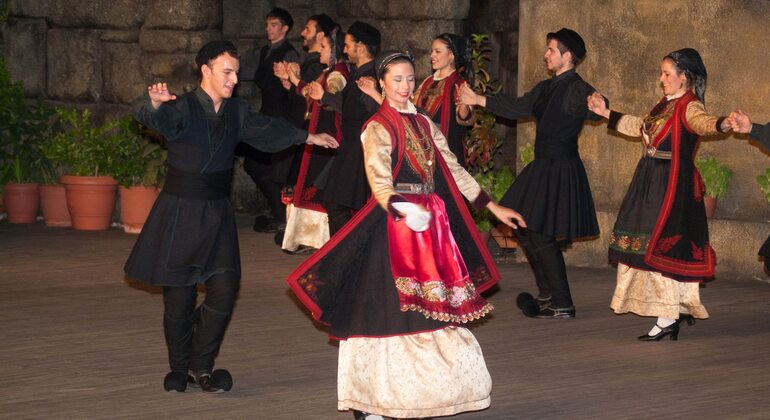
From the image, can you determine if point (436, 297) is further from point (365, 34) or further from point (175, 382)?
point (365, 34)

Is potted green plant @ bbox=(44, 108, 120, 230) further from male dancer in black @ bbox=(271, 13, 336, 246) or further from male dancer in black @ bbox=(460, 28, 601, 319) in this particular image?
male dancer in black @ bbox=(460, 28, 601, 319)

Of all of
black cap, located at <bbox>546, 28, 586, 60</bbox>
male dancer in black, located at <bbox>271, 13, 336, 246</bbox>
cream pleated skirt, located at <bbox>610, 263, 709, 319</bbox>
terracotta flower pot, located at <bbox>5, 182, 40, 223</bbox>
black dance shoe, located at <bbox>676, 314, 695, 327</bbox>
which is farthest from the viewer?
terracotta flower pot, located at <bbox>5, 182, 40, 223</bbox>

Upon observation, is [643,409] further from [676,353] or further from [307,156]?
[307,156]

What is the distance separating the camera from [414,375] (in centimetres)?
665

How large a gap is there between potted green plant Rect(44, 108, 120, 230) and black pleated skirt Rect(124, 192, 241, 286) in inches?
260

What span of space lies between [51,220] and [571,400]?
26.7 feet

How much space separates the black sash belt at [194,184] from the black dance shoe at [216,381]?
91cm

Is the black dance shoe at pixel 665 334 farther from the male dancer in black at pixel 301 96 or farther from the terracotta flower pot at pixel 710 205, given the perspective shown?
the male dancer in black at pixel 301 96

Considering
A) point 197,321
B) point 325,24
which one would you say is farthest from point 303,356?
point 325,24

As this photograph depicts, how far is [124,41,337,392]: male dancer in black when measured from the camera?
7250mm

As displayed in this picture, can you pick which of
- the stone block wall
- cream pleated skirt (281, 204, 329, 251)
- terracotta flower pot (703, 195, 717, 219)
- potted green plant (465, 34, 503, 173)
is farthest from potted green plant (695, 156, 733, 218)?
cream pleated skirt (281, 204, 329, 251)

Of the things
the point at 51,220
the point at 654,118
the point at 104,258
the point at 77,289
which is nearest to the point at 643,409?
the point at 654,118

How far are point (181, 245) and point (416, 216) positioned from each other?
54.8 inches

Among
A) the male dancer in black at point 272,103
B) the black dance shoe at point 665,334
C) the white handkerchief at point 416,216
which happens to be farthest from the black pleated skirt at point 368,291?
the male dancer in black at point 272,103
